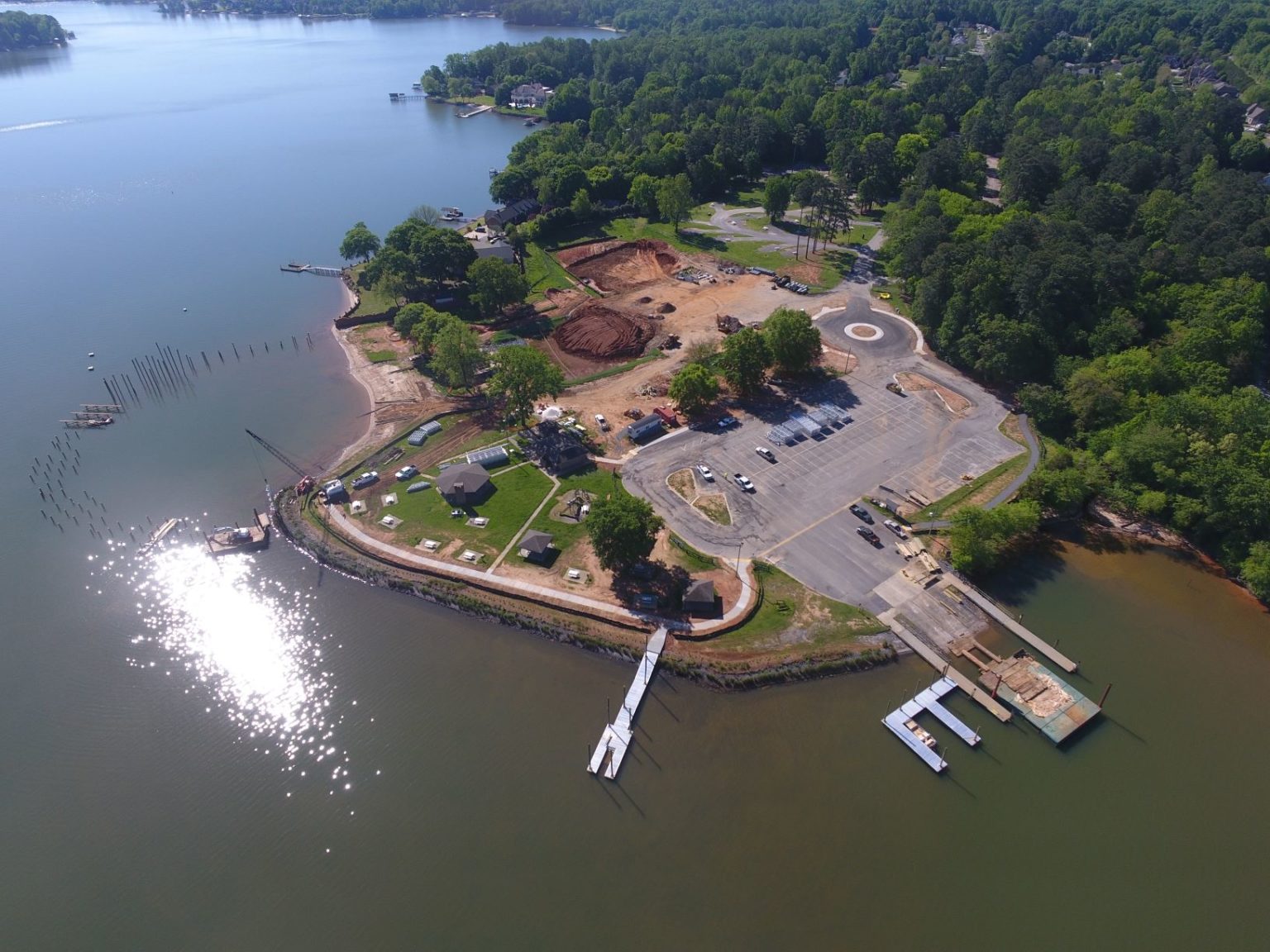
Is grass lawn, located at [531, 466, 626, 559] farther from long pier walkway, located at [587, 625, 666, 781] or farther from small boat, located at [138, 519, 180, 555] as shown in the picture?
small boat, located at [138, 519, 180, 555]

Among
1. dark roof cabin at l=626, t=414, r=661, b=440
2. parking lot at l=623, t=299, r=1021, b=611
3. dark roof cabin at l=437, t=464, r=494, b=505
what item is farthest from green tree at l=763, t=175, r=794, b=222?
dark roof cabin at l=437, t=464, r=494, b=505

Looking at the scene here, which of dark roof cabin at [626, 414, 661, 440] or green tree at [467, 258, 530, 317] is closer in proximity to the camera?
dark roof cabin at [626, 414, 661, 440]

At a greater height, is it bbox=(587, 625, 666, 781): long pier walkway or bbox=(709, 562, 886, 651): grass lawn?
bbox=(709, 562, 886, 651): grass lawn

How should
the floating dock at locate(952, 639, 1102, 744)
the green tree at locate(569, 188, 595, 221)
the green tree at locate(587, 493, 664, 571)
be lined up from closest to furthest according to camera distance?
the floating dock at locate(952, 639, 1102, 744) < the green tree at locate(587, 493, 664, 571) < the green tree at locate(569, 188, 595, 221)

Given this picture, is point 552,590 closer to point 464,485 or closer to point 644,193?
point 464,485

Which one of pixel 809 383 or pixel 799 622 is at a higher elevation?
pixel 809 383

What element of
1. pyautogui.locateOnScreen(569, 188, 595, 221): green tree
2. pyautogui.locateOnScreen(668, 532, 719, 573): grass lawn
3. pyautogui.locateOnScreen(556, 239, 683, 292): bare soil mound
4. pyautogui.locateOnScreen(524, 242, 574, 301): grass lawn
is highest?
pyautogui.locateOnScreen(569, 188, 595, 221): green tree

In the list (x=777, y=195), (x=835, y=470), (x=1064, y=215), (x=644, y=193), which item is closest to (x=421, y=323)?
(x=835, y=470)
